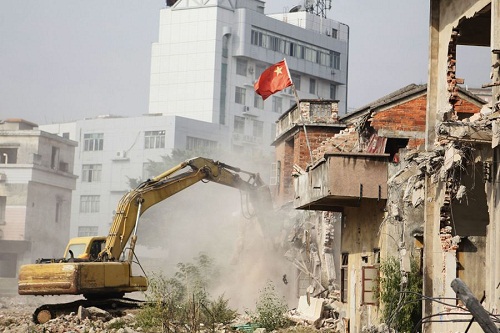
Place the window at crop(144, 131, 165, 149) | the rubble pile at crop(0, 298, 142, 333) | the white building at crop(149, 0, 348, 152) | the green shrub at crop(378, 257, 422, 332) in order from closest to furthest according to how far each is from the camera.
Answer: the green shrub at crop(378, 257, 422, 332), the rubble pile at crop(0, 298, 142, 333), the window at crop(144, 131, 165, 149), the white building at crop(149, 0, 348, 152)

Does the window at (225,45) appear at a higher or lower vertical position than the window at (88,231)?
higher

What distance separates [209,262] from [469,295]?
37.8 meters

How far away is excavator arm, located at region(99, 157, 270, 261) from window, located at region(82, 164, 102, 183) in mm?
57674

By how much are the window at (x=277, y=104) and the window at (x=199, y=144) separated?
1210 cm

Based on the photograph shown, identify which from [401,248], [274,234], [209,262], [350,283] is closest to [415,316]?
[401,248]

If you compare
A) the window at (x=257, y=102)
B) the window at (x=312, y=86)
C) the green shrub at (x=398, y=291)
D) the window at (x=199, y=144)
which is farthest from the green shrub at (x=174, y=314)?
the window at (x=312, y=86)

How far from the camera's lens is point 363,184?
23.1 metres

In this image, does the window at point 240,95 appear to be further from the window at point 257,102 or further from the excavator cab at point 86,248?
the excavator cab at point 86,248

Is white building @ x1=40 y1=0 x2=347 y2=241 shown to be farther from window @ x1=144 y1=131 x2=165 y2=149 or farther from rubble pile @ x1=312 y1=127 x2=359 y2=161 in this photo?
rubble pile @ x1=312 y1=127 x2=359 y2=161

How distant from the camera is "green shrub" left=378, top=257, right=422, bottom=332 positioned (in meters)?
20.7

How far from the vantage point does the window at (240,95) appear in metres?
97.7

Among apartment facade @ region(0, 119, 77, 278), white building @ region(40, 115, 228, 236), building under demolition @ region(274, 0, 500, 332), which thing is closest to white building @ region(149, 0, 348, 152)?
white building @ region(40, 115, 228, 236)

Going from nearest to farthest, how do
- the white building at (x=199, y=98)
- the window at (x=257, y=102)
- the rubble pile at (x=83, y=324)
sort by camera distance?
the rubble pile at (x=83, y=324) → the white building at (x=199, y=98) → the window at (x=257, y=102)

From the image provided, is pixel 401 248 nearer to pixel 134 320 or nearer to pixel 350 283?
pixel 350 283
